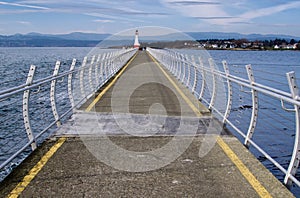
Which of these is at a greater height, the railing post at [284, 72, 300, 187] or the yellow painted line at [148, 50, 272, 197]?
the railing post at [284, 72, 300, 187]

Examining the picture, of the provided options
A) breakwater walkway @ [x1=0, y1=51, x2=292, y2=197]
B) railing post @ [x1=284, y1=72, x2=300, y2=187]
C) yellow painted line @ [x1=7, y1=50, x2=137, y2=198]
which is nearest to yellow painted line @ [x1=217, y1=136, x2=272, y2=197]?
breakwater walkway @ [x1=0, y1=51, x2=292, y2=197]

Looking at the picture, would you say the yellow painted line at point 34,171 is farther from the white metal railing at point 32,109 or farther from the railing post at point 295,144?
the railing post at point 295,144

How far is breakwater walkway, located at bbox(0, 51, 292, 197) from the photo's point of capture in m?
4.89

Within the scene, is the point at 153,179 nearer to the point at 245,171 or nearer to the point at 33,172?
the point at 245,171

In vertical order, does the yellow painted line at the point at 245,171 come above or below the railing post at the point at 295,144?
below

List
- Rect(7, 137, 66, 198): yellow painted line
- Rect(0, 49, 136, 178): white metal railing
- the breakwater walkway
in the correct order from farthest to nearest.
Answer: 1. Rect(0, 49, 136, 178): white metal railing
2. the breakwater walkway
3. Rect(7, 137, 66, 198): yellow painted line

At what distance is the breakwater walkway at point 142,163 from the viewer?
489cm

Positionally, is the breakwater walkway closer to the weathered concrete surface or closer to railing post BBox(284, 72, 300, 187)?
the weathered concrete surface

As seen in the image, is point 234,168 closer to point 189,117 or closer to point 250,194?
point 250,194

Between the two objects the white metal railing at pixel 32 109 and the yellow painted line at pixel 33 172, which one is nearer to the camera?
the yellow painted line at pixel 33 172

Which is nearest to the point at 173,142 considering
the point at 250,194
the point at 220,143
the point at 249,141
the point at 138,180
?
the point at 220,143

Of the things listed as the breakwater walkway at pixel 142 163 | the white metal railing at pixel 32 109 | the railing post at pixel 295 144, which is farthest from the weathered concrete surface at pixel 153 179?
the white metal railing at pixel 32 109

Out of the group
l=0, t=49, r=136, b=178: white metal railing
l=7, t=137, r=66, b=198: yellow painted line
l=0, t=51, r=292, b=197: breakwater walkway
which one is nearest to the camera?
l=7, t=137, r=66, b=198: yellow painted line

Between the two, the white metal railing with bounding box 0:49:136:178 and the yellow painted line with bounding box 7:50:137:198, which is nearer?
the yellow painted line with bounding box 7:50:137:198
